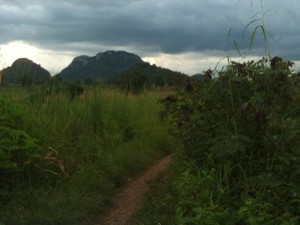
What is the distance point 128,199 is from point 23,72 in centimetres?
342

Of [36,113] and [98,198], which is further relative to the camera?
[36,113]

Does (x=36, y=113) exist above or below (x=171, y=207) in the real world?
above

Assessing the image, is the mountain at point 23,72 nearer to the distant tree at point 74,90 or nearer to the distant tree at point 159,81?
the distant tree at point 74,90

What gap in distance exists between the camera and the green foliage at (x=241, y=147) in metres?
4.50

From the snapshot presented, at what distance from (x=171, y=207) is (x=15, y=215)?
173 cm

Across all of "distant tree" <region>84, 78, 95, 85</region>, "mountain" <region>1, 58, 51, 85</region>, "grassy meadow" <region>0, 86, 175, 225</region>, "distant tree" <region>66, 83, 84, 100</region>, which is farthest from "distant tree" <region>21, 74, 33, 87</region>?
"distant tree" <region>84, 78, 95, 85</region>

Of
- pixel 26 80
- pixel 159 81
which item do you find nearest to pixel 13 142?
pixel 26 80

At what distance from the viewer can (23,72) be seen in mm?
8938

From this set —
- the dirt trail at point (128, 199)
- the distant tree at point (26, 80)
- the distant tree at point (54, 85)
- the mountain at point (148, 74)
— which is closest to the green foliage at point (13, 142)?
the dirt trail at point (128, 199)

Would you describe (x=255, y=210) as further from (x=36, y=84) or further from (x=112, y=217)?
(x=36, y=84)

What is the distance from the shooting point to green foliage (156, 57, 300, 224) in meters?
4.50

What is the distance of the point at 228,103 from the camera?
5383 mm

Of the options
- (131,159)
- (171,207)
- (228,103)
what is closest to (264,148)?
(228,103)

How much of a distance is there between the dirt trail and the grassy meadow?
0.13 m
